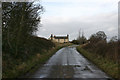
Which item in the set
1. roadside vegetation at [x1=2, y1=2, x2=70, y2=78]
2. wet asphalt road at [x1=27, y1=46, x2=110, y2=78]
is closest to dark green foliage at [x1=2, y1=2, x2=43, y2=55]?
roadside vegetation at [x1=2, y1=2, x2=70, y2=78]

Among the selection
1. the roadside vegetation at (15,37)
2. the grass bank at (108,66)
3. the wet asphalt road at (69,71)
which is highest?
the roadside vegetation at (15,37)

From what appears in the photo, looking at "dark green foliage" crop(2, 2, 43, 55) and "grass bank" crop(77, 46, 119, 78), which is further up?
"dark green foliage" crop(2, 2, 43, 55)

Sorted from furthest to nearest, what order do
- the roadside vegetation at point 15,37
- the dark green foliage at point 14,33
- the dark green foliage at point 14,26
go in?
the dark green foliage at point 14,26, the dark green foliage at point 14,33, the roadside vegetation at point 15,37

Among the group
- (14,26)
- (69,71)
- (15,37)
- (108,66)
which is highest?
(14,26)

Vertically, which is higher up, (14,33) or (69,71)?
(14,33)

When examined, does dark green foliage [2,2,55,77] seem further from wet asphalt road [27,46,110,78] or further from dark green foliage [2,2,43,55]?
wet asphalt road [27,46,110,78]

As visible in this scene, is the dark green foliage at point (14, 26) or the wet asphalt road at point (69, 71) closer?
the wet asphalt road at point (69, 71)

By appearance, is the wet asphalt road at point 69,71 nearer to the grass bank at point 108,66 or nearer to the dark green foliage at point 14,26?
the grass bank at point 108,66

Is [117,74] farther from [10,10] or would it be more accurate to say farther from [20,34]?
[10,10]

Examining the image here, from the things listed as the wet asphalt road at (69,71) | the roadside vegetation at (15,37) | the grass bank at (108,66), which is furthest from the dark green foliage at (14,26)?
the grass bank at (108,66)

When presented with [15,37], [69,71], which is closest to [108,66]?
[69,71]

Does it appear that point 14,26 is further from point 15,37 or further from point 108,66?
point 108,66

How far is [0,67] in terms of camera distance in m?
10.8

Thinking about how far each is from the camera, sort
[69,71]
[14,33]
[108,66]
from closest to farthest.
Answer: [69,71], [108,66], [14,33]
